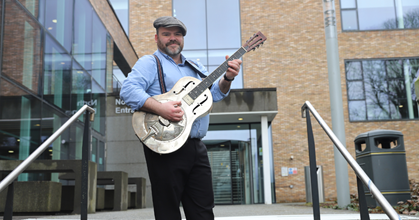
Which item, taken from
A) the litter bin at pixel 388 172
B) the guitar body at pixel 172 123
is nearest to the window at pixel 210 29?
the litter bin at pixel 388 172

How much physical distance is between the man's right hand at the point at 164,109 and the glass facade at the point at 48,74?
17.7 feet

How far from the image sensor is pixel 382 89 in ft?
60.3

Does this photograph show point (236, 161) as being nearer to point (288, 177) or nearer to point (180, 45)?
point (288, 177)

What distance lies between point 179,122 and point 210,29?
1727 centimetres

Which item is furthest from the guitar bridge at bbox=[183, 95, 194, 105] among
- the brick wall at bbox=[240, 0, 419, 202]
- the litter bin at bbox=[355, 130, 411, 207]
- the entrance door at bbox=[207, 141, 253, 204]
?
the brick wall at bbox=[240, 0, 419, 202]

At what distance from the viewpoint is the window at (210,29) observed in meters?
19.1

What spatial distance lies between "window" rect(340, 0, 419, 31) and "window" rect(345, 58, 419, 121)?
67.5 inches

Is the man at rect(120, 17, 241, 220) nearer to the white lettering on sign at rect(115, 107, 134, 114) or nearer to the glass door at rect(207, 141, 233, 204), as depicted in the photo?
the white lettering on sign at rect(115, 107, 134, 114)

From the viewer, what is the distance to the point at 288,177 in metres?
17.8

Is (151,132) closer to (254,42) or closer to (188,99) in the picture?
(188,99)

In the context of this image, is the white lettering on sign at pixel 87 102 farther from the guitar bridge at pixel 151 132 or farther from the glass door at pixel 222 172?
the guitar bridge at pixel 151 132

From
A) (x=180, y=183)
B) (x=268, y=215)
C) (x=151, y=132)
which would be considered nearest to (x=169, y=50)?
(x=151, y=132)

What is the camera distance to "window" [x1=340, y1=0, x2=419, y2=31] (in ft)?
62.5

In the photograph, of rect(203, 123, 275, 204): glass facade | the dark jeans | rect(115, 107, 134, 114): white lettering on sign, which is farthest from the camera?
rect(203, 123, 275, 204): glass facade
